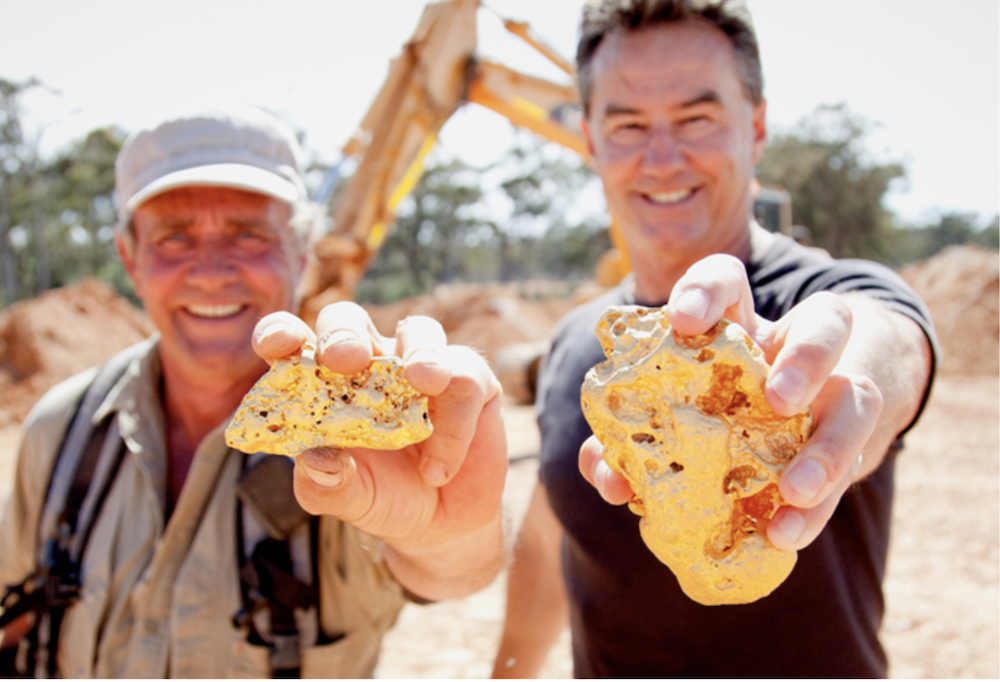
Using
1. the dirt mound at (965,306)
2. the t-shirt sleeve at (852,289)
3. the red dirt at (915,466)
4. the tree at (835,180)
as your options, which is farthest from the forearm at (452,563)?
the tree at (835,180)

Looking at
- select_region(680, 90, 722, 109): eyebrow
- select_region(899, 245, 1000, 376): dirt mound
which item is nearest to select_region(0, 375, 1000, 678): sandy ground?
select_region(680, 90, 722, 109): eyebrow

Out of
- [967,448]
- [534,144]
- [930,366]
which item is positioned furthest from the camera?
[534,144]

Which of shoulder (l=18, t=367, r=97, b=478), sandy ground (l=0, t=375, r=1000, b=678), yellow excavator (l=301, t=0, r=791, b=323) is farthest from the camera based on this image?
yellow excavator (l=301, t=0, r=791, b=323)

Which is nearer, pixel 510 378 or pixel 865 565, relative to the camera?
pixel 865 565

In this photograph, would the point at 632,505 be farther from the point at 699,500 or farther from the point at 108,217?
the point at 108,217

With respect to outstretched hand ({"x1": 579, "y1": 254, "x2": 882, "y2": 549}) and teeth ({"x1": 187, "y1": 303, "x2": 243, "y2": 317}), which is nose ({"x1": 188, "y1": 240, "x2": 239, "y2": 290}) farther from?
outstretched hand ({"x1": 579, "y1": 254, "x2": 882, "y2": 549})

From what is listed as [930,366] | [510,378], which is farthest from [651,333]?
[510,378]
